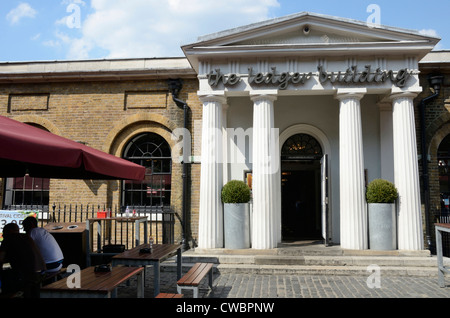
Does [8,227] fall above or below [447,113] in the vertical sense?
below

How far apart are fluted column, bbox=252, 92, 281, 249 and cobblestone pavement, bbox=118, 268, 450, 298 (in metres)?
1.28

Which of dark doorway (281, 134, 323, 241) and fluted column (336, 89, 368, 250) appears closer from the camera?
fluted column (336, 89, 368, 250)

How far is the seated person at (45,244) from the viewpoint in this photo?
5.42 m

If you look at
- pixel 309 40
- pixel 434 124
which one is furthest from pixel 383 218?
pixel 309 40

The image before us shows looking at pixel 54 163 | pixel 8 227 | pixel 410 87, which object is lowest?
pixel 8 227

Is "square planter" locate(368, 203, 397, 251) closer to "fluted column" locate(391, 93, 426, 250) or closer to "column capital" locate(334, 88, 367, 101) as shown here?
"fluted column" locate(391, 93, 426, 250)

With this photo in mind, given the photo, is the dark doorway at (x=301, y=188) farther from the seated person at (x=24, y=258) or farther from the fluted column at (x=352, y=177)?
the seated person at (x=24, y=258)

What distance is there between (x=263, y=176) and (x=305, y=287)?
10.3ft

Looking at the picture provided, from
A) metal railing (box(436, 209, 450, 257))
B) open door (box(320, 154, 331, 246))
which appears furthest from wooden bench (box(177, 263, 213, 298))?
metal railing (box(436, 209, 450, 257))

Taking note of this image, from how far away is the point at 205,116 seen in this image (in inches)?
387

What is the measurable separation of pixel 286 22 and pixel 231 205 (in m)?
5.14

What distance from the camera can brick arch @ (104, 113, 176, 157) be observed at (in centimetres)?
1162
